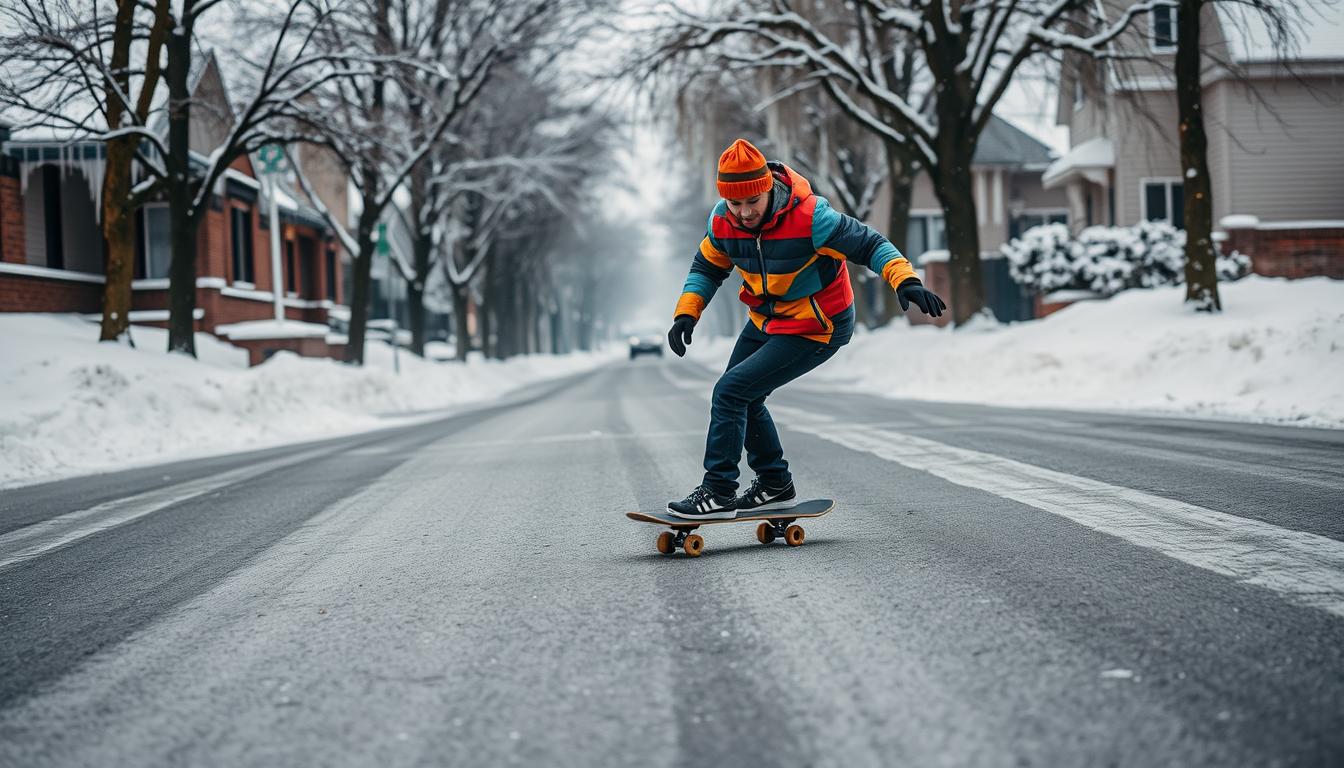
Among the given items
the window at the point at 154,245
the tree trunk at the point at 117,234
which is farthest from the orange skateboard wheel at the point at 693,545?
the window at the point at 154,245

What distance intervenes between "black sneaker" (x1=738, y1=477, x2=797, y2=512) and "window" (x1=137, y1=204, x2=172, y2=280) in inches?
919

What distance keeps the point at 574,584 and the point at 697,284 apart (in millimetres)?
1716

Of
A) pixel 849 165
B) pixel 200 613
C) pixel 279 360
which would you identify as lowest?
pixel 200 613

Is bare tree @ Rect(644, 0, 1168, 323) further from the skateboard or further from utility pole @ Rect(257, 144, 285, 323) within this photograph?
the skateboard

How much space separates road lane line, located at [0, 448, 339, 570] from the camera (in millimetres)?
5992

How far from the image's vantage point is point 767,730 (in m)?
2.61

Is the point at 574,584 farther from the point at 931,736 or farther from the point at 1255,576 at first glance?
the point at 1255,576

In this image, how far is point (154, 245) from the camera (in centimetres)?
2527

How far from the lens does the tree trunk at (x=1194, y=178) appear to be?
15.2m

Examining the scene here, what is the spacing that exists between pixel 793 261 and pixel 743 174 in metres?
0.51

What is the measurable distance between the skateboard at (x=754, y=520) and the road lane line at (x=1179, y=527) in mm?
1308

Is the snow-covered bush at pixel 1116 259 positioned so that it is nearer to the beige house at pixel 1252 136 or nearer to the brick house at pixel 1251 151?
the brick house at pixel 1251 151

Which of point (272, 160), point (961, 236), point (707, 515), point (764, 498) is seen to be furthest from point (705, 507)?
point (272, 160)

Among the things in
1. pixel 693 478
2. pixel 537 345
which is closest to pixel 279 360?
pixel 693 478
